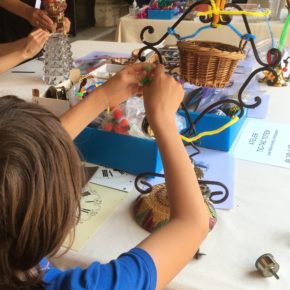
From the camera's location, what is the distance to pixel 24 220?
→ 0.45m

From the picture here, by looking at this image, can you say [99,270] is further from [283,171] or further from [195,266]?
[283,171]

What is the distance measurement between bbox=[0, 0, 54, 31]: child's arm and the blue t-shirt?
102 centimetres

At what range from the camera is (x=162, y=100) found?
2.10ft

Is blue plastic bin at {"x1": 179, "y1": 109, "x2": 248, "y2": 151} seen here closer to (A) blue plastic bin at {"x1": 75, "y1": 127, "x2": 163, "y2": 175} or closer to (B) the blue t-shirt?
(A) blue plastic bin at {"x1": 75, "y1": 127, "x2": 163, "y2": 175}

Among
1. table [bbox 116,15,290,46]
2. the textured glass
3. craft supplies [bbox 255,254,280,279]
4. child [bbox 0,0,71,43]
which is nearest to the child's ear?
craft supplies [bbox 255,254,280,279]

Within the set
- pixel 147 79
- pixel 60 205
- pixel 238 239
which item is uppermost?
pixel 147 79

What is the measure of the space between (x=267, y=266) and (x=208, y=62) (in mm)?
371

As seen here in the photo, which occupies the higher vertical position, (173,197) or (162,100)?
(162,100)

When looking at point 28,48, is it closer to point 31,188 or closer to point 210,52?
point 210,52

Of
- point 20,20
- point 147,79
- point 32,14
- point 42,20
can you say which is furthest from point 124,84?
point 20,20

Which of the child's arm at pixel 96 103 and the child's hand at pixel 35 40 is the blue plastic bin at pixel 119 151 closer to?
the child's arm at pixel 96 103

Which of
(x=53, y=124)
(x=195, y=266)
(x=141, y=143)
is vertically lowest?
(x=195, y=266)

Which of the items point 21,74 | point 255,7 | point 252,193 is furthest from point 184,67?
point 255,7

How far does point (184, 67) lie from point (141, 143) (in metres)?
0.19
